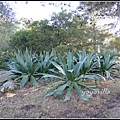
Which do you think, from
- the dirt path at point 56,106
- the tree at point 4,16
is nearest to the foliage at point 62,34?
the tree at point 4,16

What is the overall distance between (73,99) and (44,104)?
0.50m

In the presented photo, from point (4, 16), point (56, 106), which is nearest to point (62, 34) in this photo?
point (4, 16)

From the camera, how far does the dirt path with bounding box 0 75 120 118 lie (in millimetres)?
2117

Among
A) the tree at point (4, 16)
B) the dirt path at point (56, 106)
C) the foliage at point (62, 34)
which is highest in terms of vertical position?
the tree at point (4, 16)

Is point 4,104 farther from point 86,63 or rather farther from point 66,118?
point 86,63

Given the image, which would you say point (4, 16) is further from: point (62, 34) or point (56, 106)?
point (56, 106)

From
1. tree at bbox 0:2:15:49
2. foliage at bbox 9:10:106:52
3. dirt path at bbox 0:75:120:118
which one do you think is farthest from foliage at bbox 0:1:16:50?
dirt path at bbox 0:75:120:118

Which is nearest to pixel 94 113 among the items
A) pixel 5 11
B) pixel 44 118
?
pixel 44 118

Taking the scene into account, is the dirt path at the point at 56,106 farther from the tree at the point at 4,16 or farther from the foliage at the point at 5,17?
the tree at the point at 4,16

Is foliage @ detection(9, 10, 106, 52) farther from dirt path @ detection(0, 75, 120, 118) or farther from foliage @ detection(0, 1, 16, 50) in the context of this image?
dirt path @ detection(0, 75, 120, 118)

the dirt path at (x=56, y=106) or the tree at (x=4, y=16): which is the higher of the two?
Result: the tree at (x=4, y=16)

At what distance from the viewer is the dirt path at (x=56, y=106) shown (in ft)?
6.95

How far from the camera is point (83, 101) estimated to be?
2.46m

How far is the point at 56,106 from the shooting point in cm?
235
